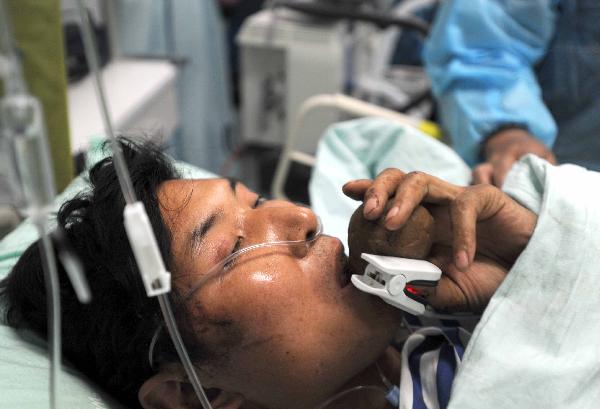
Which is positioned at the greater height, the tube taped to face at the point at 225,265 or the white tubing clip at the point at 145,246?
the white tubing clip at the point at 145,246

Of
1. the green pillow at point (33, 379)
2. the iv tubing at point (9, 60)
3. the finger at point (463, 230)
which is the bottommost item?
the green pillow at point (33, 379)

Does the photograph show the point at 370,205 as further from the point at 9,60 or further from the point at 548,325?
the point at 9,60

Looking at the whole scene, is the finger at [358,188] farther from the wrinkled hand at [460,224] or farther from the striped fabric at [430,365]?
the striped fabric at [430,365]

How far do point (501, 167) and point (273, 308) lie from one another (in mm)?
650

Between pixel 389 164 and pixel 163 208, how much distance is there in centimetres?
60

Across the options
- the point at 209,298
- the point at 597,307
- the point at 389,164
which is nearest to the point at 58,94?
the point at 209,298

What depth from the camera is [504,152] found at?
3.98 feet

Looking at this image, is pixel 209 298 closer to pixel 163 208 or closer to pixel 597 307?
pixel 163 208

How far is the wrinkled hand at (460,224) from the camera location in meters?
0.70

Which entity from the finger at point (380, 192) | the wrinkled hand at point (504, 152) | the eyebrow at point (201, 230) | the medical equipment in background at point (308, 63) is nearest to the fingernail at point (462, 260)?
the finger at point (380, 192)

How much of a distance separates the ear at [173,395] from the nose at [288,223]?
0.23 m

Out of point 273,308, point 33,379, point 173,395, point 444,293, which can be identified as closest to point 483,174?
point 444,293

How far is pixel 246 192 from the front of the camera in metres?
0.86

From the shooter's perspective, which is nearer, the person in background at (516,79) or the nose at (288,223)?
the nose at (288,223)
